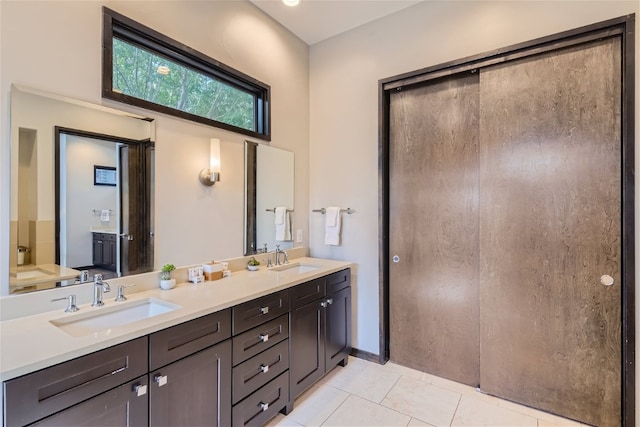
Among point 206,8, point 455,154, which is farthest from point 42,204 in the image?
point 455,154

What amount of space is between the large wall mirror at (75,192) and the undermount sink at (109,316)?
0.23 metres

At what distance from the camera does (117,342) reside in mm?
1236

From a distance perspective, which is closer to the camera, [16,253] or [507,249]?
[16,253]

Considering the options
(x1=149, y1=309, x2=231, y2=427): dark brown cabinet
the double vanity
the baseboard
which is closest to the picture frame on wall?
the double vanity

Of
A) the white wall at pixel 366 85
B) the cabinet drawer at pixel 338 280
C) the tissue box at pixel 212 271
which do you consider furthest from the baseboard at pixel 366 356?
the tissue box at pixel 212 271

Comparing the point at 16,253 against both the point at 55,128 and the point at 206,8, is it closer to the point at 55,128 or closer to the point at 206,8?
the point at 55,128

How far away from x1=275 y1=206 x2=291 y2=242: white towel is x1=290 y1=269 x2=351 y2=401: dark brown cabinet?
2.07ft

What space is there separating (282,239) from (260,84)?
136 centimetres

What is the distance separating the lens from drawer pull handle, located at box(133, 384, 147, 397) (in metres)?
1.30

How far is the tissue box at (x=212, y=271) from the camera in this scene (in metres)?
2.18

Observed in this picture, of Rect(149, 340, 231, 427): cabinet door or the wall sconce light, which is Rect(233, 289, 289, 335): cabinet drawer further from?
the wall sconce light

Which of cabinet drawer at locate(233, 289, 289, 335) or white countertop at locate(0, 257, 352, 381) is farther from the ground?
white countertop at locate(0, 257, 352, 381)

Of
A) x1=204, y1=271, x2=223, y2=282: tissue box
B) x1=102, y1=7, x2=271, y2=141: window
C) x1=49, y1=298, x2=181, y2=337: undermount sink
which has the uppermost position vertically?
x1=102, y1=7, x2=271, y2=141: window

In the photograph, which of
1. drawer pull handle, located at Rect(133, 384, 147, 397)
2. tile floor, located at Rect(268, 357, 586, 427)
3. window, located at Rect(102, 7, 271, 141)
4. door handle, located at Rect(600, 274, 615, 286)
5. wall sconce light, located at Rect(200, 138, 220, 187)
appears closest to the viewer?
drawer pull handle, located at Rect(133, 384, 147, 397)
